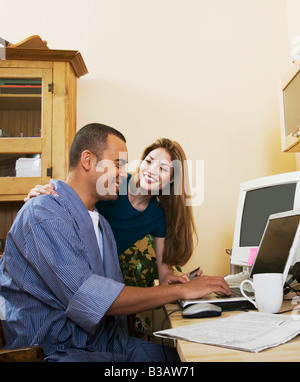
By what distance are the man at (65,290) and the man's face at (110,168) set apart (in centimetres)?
14

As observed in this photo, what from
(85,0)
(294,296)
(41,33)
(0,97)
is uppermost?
(85,0)

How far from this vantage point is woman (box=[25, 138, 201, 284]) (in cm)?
183

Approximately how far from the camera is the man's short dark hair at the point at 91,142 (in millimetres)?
1362

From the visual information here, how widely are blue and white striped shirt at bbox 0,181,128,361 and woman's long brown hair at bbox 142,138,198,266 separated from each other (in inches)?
29.3

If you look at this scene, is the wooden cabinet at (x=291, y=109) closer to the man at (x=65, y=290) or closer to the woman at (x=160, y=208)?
the woman at (x=160, y=208)

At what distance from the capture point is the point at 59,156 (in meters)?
2.27

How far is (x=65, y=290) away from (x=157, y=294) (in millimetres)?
246

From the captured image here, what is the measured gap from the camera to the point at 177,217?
185cm

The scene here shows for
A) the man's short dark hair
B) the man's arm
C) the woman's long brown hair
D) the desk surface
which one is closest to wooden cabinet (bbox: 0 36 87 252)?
the woman's long brown hair

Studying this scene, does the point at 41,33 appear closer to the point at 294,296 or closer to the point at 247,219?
the point at 247,219

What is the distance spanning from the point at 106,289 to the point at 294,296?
647 mm

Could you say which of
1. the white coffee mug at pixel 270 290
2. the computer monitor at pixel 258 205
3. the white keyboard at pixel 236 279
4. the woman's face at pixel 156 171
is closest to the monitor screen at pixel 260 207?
the computer monitor at pixel 258 205
